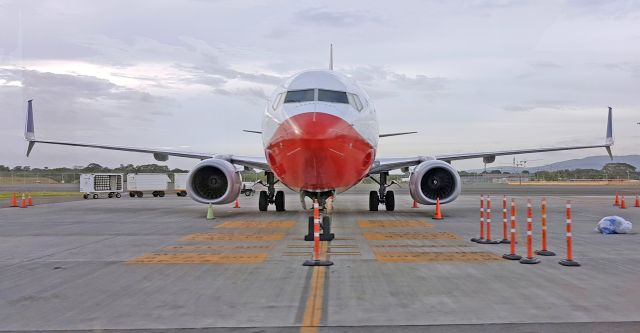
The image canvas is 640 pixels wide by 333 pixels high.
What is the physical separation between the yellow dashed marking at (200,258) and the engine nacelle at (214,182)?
7641 mm

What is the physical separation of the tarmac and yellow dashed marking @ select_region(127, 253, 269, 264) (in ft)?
0.12

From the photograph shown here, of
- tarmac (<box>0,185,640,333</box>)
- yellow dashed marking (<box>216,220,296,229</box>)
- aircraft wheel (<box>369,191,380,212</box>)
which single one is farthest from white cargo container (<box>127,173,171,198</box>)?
tarmac (<box>0,185,640,333</box>)

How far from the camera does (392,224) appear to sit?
1491cm

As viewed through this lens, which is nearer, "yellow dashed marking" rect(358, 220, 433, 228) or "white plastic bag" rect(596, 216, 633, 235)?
"white plastic bag" rect(596, 216, 633, 235)

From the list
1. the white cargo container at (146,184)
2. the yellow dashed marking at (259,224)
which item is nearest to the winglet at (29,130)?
the yellow dashed marking at (259,224)

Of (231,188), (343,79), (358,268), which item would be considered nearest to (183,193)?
(231,188)

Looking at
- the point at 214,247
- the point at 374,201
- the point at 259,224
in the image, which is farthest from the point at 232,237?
the point at 374,201

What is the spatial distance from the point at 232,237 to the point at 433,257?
508cm

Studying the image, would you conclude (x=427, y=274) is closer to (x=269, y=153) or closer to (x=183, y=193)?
(x=269, y=153)

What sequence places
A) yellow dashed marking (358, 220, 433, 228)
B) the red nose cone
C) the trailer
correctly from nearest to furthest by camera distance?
1. the red nose cone
2. yellow dashed marking (358, 220, 433, 228)
3. the trailer

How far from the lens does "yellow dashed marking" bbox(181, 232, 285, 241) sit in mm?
11695

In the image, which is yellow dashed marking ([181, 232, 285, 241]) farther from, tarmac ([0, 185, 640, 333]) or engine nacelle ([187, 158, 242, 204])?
engine nacelle ([187, 158, 242, 204])

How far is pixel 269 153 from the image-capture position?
40.0 feet

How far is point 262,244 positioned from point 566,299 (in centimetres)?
635
